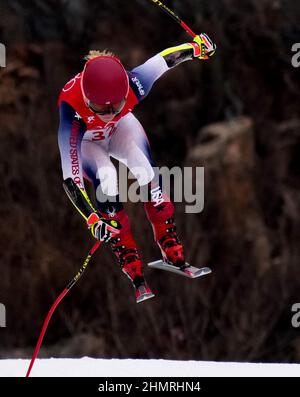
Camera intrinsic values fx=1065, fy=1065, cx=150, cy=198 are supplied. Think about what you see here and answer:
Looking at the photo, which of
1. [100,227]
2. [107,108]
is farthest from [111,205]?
[107,108]

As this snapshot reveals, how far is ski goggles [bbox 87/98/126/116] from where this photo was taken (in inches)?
231

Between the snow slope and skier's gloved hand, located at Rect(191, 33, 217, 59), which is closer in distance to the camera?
skier's gloved hand, located at Rect(191, 33, 217, 59)

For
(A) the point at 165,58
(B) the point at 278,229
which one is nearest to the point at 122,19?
(B) the point at 278,229

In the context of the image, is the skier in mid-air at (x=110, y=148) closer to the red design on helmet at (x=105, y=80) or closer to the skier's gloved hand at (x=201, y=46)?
the red design on helmet at (x=105, y=80)

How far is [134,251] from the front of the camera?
20.1ft

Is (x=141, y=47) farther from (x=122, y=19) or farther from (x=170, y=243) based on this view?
(x=170, y=243)

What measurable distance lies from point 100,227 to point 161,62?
1.16m

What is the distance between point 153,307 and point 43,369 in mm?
7169

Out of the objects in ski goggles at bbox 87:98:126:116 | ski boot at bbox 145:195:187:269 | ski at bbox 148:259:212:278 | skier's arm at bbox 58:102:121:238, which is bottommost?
ski at bbox 148:259:212:278

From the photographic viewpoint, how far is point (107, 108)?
586 cm

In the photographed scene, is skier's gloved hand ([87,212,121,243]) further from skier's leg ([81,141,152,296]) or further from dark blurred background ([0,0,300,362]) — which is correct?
dark blurred background ([0,0,300,362])

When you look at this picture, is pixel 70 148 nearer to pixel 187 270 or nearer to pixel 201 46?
pixel 187 270

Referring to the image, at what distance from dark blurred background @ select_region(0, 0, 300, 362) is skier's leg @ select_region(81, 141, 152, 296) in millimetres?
5295

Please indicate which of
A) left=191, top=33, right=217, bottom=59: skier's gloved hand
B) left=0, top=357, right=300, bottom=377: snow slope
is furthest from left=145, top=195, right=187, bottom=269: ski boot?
left=0, top=357, right=300, bottom=377: snow slope
